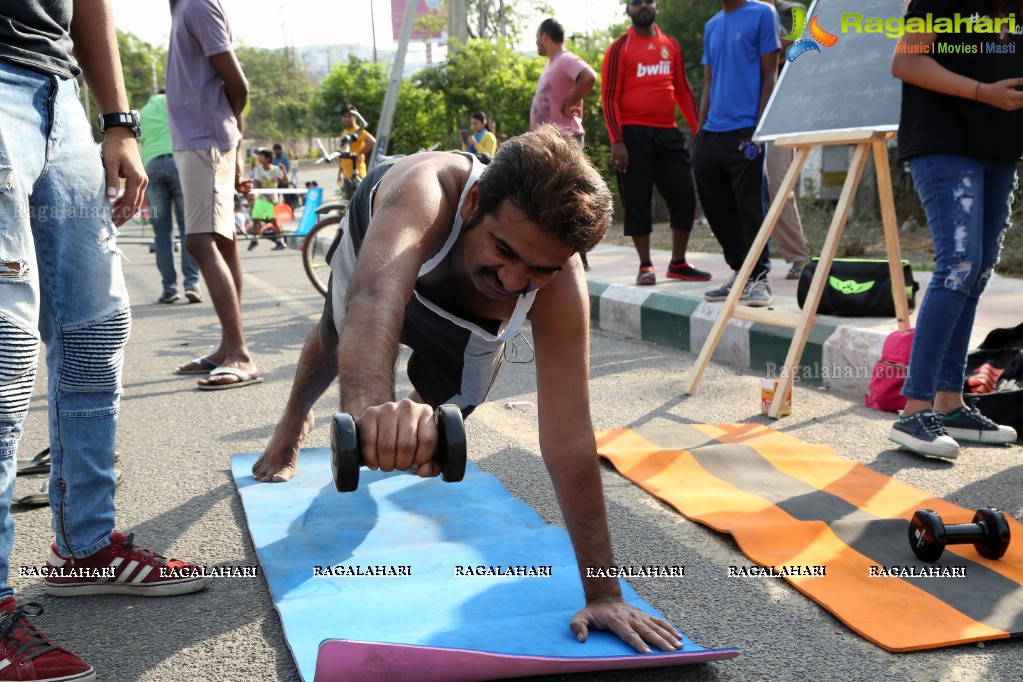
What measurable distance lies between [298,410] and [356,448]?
81.8 inches

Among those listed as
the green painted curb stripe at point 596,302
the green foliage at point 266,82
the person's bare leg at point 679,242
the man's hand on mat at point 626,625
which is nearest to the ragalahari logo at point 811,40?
the person's bare leg at point 679,242

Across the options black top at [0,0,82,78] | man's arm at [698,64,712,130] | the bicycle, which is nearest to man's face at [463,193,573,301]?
black top at [0,0,82,78]

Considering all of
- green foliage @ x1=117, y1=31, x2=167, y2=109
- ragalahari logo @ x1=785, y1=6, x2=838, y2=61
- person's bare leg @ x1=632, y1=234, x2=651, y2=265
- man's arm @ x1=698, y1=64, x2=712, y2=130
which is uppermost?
green foliage @ x1=117, y1=31, x2=167, y2=109

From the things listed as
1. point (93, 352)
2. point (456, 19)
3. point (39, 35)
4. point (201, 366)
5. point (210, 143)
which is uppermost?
point (456, 19)

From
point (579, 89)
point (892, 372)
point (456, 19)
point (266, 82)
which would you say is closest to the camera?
point (892, 372)

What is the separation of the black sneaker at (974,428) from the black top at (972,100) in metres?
0.99

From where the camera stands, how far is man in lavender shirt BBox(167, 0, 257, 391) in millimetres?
5070

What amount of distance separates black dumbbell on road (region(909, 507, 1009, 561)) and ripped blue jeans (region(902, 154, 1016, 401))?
3.71ft

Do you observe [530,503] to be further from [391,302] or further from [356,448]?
[356,448]

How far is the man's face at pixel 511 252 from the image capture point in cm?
204

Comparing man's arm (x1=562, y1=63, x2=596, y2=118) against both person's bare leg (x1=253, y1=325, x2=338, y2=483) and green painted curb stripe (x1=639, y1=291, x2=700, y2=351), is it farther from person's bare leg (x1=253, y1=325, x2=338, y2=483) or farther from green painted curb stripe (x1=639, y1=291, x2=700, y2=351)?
person's bare leg (x1=253, y1=325, x2=338, y2=483)

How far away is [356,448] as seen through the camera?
1460mm

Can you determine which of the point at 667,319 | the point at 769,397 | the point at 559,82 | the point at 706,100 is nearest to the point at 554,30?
the point at 559,82

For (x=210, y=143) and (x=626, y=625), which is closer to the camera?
(x=626, y=625)
